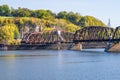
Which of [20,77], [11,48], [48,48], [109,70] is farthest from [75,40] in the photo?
[20,77]

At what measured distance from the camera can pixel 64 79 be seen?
6906 cm

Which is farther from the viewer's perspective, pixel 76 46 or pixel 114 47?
pixel 76 46

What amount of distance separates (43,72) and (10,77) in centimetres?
838

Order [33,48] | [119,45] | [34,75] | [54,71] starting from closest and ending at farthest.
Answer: [34,75] < [54,71] < [119,45] < [33,48]

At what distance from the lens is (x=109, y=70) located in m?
82.7

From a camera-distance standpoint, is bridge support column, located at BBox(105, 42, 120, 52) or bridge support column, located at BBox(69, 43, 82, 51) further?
bridge support column, located at BBox(69, 43, 82, 51)

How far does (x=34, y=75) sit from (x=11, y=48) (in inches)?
4941

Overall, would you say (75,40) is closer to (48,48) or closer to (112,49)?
(48,48)

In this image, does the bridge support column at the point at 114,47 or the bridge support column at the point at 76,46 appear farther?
the bridge support column at the point at 76,46

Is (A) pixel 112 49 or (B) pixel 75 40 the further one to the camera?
(B) pixel 75 40

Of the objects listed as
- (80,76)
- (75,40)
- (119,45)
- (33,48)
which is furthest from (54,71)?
(33,48)

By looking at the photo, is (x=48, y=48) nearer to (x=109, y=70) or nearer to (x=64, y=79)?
(x=109, y=70)

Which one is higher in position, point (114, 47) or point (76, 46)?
point (114, 47)

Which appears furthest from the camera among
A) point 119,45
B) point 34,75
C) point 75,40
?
point 75,40
